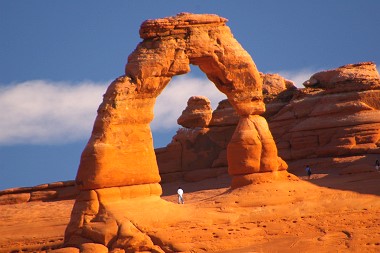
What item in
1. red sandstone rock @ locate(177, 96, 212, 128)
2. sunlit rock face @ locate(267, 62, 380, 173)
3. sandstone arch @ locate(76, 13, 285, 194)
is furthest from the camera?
red sandstone rock @ locate(177, 96, 212, 128)

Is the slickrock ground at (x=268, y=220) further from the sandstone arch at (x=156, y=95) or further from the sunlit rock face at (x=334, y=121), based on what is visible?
the sunlit rock face at (x=334, y=121)

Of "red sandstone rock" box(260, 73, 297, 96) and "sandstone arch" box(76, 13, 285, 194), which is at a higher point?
"red sandstone rock" box(260, 73, 297, 96)

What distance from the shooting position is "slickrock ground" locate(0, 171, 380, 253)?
2895 centimetres

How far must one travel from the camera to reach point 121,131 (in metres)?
30.5

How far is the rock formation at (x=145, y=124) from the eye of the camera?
29.5m

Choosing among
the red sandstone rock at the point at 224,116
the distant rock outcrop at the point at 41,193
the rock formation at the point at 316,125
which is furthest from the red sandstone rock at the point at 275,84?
the distant rock outcrop at the point at 41,193

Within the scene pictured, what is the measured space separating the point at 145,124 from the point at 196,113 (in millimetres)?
20789

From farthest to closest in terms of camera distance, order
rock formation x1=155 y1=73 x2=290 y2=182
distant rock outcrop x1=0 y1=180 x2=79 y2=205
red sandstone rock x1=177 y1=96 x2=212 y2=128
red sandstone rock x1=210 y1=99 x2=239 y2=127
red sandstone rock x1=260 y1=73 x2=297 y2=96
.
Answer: red sandstone rock x1=177 y1=96 x2=212 y2=128
red sandstone rock x1=260 y1=73 x2=297 y2=96
red sandstone rock x1=210 y1=99 x2=239 y2=127
distant rock outcrop x1=0 y1=180 x2=79 y2=205
rock formation x1=155 y1=73 x2=290 y2=182

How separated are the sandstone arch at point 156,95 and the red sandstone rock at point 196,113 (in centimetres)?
1722

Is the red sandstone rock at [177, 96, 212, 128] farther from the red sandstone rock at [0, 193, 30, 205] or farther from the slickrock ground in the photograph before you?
the slickrock ground

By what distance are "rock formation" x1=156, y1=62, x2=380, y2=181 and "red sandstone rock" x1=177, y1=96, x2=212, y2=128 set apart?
0.42 metres

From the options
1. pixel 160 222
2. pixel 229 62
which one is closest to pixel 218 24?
pixel 229 62

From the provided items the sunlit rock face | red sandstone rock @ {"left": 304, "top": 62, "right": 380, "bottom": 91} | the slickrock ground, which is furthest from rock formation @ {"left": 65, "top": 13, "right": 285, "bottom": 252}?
red sandstone rock @ {"left": 304, "top": 62, "right": 380, "bottom": 91}

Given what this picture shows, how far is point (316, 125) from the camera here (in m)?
46.8
